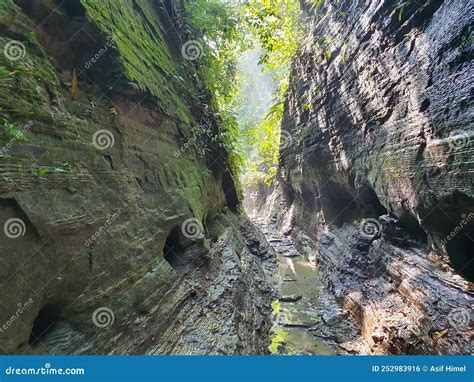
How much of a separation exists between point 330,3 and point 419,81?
21.4 ft

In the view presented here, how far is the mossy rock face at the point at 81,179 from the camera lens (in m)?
2.62

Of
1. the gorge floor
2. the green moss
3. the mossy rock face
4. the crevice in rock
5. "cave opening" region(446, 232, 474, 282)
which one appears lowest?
the gorge floor

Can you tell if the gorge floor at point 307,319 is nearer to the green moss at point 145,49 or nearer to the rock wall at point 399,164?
the rock wall at point 399,164

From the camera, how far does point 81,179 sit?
3.39 metres

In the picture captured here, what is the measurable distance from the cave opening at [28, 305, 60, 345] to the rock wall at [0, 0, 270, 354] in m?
0.01

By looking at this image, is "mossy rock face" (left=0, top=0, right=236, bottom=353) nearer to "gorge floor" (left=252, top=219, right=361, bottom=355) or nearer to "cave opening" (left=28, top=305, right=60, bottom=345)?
"cave opening" (left=28, top=305, right=60, bottom=345)

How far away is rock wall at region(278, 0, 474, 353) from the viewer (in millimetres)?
4453

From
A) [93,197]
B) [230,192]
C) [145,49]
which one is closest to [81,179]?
[93,197]

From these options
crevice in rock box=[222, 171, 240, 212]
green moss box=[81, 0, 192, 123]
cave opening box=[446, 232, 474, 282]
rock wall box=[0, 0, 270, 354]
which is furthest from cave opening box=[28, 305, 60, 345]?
crevice in rock box=[222, 171, 240, 212]

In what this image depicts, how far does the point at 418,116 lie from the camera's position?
5.30m

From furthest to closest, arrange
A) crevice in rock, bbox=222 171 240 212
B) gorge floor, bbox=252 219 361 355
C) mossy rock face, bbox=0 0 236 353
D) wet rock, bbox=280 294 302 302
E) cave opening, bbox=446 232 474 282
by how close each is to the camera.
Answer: crevice in rock, bbox=222 171 240 212 → wet rock, bbox=280 294 302 302 → gorge floor, bbox=252 219 361 355 → cave opening, bbox=446 232 474 282 → mossy rock face, bbox=0 0 236 353

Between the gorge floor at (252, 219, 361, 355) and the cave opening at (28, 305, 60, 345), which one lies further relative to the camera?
the gorge floor at (252, 219, 361, 355)

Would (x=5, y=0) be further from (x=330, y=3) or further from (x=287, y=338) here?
(x=330, y=3)

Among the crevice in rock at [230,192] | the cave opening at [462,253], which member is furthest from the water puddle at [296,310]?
the crevice in rock at [230,192]
